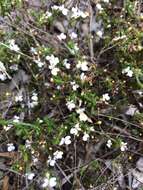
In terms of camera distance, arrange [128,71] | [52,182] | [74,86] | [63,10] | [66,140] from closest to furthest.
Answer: [52,182] < [66,140] < [74,86] < [128,71] < [63,10]

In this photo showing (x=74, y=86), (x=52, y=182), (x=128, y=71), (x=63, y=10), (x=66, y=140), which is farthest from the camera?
(x=63, y=10)

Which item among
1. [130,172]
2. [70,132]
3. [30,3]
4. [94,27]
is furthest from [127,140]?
[30,3]

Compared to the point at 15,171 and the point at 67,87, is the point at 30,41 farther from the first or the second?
the point at 15,171

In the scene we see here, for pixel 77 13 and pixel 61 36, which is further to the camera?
pixel 77 13

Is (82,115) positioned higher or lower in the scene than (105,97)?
lower

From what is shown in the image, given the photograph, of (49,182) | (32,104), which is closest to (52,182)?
(49,182)

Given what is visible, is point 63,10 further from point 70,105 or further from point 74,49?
point 70,105

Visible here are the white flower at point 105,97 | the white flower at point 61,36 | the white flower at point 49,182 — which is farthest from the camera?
the white flower at point 61,36

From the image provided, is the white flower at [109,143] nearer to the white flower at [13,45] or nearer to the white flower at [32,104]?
the white flower at [32,104]

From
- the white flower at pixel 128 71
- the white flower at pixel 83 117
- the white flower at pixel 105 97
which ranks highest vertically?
the white flower at pixel 128 71

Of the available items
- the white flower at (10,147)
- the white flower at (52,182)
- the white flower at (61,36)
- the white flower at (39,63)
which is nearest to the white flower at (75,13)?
the white flower at (61,36)

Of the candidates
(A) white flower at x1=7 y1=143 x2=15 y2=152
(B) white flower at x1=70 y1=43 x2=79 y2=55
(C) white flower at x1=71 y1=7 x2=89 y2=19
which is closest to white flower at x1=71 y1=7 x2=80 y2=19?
(C) white flower at x1=71 y1=7 x2=89 y2=19
